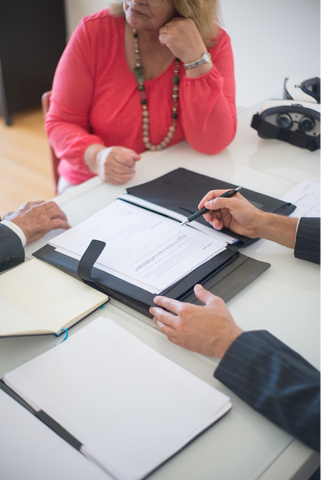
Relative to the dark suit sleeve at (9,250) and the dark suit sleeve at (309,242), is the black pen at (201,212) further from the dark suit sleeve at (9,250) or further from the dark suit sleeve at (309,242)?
the dark suit sleeve at (9,250)

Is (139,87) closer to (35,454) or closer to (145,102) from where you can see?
(145,102)

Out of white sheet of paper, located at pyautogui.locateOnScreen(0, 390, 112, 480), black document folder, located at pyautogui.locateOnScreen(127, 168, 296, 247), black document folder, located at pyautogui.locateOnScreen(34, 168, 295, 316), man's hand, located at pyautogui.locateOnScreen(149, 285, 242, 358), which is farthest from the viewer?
black document folder, located at pyautogui.locateOnScreen(127, 168, 296, 247)

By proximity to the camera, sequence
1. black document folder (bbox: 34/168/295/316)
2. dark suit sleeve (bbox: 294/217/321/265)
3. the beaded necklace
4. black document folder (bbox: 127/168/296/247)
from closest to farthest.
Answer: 1. black document folder (bbox: 34/168/295/316)
2. dark suit sleeve (bbox: 294/217/321/265)
3. black document folder (bbox: 127/168/296/247)
4. the beaded necklace

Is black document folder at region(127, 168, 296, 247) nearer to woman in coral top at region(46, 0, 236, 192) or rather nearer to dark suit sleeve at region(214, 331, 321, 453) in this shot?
woman in coral top at region(46, 0, 236, 192)

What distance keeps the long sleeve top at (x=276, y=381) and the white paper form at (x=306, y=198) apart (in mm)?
492

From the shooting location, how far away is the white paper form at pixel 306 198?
113 centimetres

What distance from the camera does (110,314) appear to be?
84cm

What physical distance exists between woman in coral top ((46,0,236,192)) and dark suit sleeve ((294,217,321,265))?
0.53 meters

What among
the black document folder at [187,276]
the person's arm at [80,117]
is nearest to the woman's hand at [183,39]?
the person's arm at [80,117]

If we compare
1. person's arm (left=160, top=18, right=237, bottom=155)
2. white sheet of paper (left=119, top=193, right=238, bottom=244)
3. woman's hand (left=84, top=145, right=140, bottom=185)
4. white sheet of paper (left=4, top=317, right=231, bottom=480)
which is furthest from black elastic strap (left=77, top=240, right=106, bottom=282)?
person's arm (left=160, top=18, right=237, bottom=155)

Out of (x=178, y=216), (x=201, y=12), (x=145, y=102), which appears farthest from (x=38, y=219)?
(x=201, y=12)

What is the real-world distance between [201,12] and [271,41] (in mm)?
1092

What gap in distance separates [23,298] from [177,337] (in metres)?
0.33

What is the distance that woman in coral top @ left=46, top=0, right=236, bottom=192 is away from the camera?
4.22 feet
